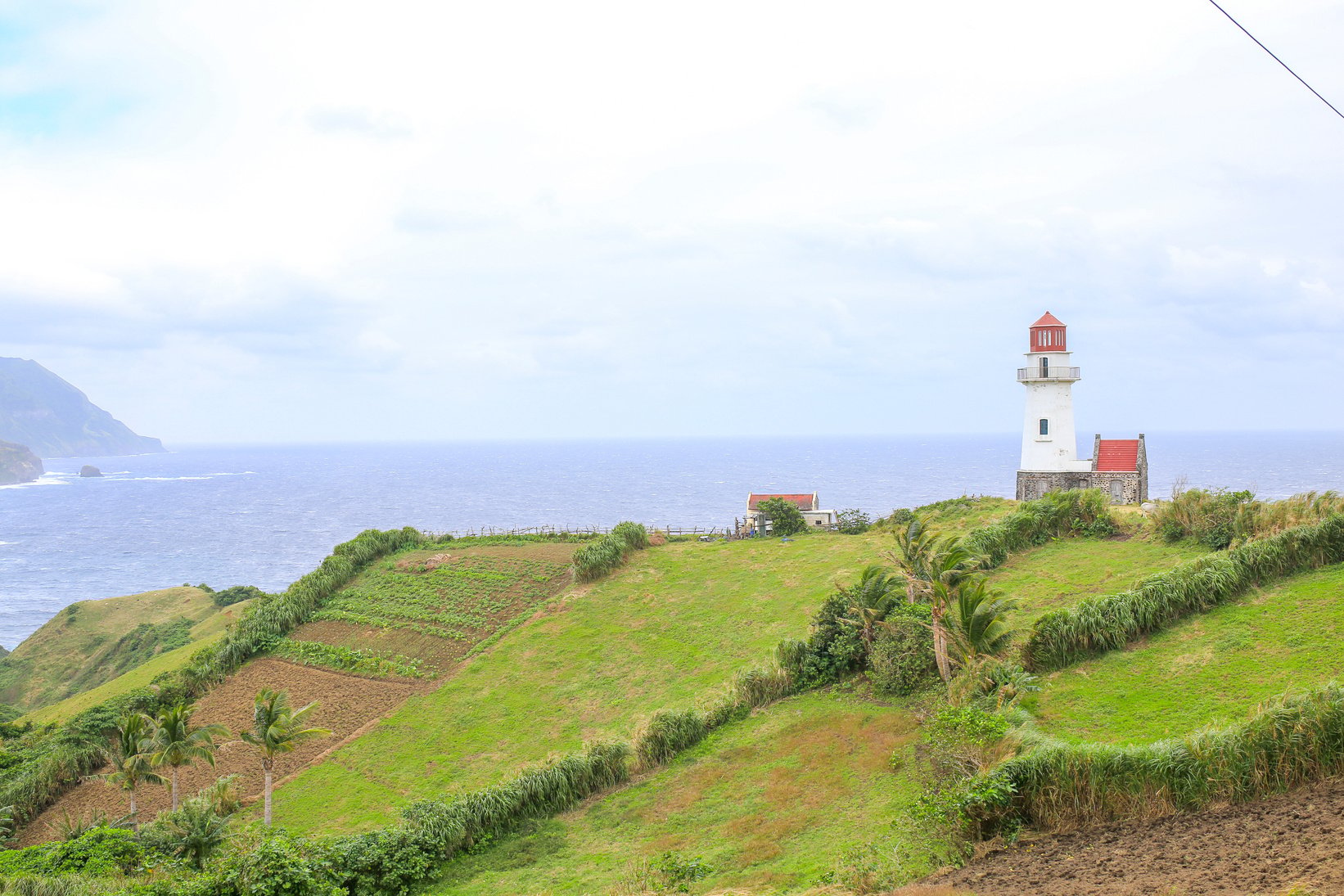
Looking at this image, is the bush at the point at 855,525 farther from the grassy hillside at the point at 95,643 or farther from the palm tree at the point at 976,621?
the grassy hillside at the point at 95,643

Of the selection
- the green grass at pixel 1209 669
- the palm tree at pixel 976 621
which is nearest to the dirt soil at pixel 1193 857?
the green grass at pixel 1209 669

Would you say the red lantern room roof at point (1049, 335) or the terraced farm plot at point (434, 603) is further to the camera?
the red lantern room roof at point (1049, 335)

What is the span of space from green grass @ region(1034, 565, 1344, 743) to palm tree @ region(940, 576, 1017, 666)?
1.59 metres

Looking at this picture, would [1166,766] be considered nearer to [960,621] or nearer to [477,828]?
[960,621]

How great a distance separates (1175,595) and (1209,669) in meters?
2.94

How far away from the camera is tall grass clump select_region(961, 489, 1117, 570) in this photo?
29031 mm

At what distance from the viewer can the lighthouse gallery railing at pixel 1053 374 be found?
4000cm

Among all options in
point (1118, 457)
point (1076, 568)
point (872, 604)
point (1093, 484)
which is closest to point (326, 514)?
point (1093, 484)

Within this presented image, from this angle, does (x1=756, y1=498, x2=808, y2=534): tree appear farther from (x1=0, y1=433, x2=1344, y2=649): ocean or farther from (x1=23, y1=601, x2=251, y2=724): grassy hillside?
(x1=0, y1=433, x2=1344, y2=649): ocean

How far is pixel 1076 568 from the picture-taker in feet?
87.6

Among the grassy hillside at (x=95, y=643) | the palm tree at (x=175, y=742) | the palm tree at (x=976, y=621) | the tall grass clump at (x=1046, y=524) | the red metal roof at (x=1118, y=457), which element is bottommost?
the grassy hillside at (x=95, y=643)

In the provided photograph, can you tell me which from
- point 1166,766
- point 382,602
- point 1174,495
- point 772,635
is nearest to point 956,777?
point 1166,766

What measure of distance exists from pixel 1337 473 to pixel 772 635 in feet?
549

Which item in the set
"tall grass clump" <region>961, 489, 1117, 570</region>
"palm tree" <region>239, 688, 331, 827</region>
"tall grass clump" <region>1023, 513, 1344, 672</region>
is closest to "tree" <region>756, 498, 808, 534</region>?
"tall grass clump" <region>961, 489, 1117, 570</region>
